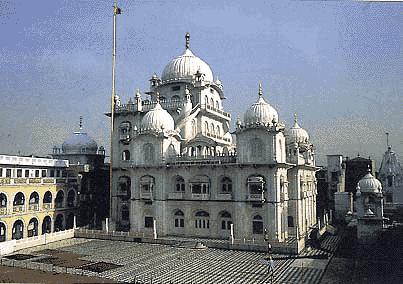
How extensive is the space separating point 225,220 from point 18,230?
34.0 feet

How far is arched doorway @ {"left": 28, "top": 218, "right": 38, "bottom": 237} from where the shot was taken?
21.0 m

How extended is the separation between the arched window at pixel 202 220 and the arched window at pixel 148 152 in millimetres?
3466

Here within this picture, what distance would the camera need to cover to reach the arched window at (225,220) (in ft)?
61.5

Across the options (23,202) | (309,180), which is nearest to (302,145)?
(309,180)

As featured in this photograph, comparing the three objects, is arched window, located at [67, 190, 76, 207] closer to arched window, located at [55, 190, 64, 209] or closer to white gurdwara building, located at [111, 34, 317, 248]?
arched window, located at [55, 190, 64, 209]

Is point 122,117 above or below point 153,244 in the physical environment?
above

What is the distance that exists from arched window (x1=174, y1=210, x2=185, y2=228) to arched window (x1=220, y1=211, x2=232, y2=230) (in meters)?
1.91

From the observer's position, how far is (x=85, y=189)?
2434cm

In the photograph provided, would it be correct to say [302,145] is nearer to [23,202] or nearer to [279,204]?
[279,204]

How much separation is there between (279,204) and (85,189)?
39.5 feet

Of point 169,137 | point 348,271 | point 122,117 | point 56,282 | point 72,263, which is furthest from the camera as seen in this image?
point 122,117

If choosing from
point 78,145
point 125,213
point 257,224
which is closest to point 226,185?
point 257,224

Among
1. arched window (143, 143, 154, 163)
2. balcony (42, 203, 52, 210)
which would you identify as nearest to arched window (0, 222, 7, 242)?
balcony (42, 203, 52, 210)

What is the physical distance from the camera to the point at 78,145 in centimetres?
2616
